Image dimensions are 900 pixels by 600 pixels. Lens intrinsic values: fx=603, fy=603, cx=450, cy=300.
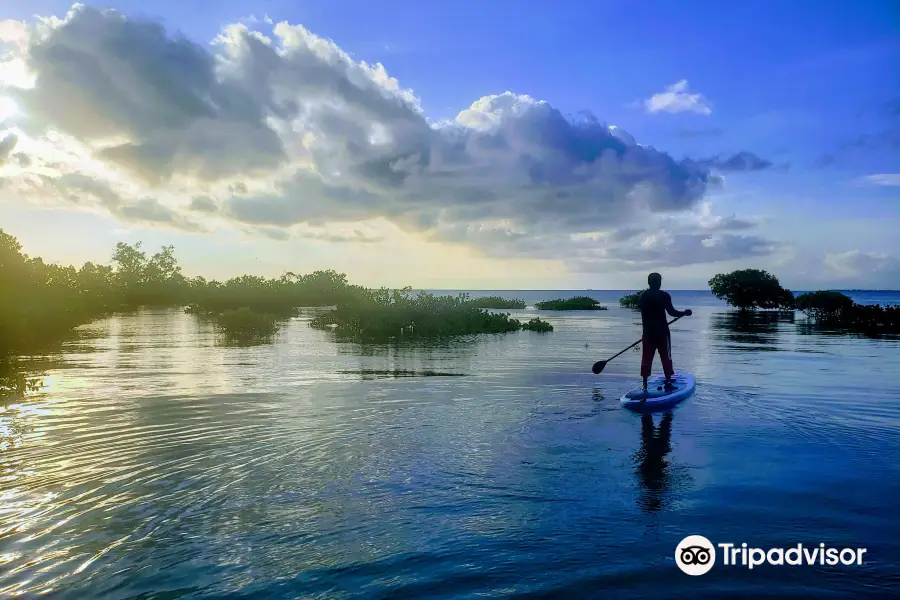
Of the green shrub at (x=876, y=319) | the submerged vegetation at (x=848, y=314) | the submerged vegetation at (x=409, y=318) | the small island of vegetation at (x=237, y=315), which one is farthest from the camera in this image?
the submerged vegetation at (x=848, y=314)

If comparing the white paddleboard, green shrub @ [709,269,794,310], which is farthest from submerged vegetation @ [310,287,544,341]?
green shrub @ [709,269,794,310]

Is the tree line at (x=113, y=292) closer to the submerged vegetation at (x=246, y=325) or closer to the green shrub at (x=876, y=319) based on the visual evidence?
the submerged vegetation at (x=246, y=325)

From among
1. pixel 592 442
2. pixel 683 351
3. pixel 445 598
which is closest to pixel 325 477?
pixel 445 598

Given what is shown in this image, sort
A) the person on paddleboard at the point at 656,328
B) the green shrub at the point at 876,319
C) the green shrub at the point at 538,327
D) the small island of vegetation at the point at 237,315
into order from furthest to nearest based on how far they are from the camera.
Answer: the green shrub at the point at 876,319 → the green shrub at the point at 538,327 → the small island of vegetation at the point at 237,315 → the person on paddleboard at the point at 656,328

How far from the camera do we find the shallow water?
18.9ft

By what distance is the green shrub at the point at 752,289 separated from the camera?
250 ft

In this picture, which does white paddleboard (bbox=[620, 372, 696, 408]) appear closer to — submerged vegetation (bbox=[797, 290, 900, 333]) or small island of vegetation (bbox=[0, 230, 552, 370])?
small island of vegetation (bbox=[0, 230, 552, 370])

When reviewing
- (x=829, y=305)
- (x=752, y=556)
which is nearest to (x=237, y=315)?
(x=752, y=556)

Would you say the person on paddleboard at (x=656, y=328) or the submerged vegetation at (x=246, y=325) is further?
the submerged vegetation at (x=246, y=325)

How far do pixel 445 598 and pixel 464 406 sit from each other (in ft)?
30.0

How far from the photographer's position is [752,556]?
20.5 feet

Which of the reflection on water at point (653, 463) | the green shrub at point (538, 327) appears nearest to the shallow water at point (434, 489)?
the reflection on water at point (653, 463)

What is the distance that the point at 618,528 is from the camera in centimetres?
681

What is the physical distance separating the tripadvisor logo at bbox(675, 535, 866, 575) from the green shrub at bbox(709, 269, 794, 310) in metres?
78.8
